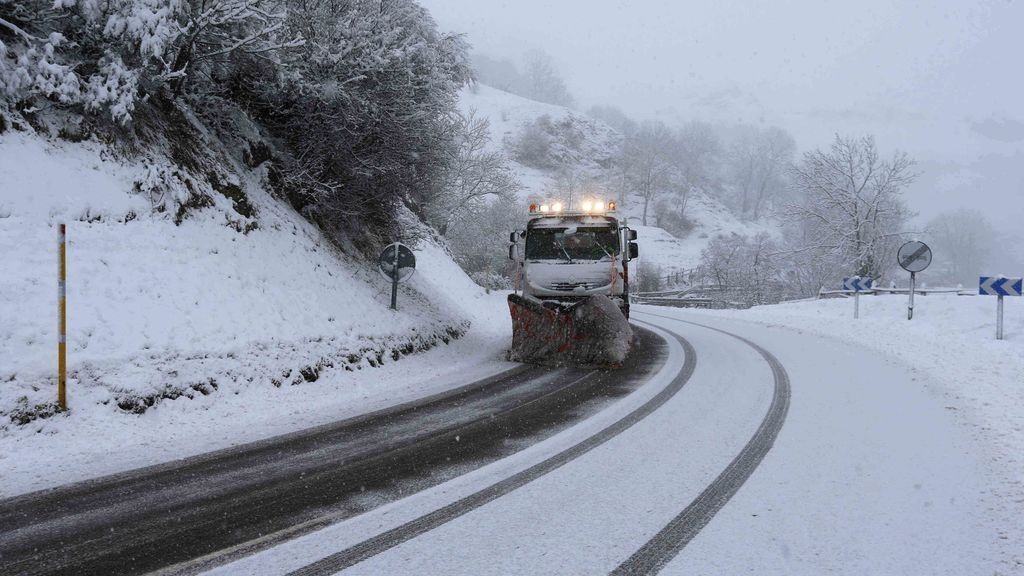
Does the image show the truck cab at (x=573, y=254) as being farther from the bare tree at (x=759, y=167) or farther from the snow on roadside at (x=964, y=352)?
the bare tree at (x=759, y=167)

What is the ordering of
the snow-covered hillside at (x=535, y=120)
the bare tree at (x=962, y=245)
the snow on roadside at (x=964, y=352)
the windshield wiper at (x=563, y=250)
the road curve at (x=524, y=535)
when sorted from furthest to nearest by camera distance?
the snow-covered hillside at (x=535, y=120)
the bare tree at (x=962, y=245)
the windshield wiper at (x=563, y=250)
the snow on roadside at (x=964, y=352)
the road curve at (x=524, y=535)

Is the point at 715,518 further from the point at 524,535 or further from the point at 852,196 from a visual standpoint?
the point at 852,196

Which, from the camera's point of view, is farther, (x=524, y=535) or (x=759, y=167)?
(x=759, y=167)

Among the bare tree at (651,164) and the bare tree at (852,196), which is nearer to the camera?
the bare tree at (852,196)

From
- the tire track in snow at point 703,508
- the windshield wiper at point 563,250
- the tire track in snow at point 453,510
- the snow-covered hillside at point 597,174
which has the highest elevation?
the snow-covered hillside at point 597,174

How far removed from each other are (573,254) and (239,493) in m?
9.13

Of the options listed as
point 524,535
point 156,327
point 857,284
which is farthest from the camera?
point 857,284

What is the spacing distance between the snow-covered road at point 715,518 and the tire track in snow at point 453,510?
1 cm

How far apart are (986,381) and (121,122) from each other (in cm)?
1253

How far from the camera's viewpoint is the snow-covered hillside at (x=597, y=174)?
7908 centimetres

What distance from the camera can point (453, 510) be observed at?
12.5 ft

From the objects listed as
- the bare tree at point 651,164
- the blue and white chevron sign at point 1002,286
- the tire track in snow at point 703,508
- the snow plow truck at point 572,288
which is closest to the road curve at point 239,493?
the tire track in snow at point 703,508

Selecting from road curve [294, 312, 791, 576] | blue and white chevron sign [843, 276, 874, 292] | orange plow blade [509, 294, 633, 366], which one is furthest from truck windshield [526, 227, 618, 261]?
blue and white chevron sign [843, 276, 874, 292]

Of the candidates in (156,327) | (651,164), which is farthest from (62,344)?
(651,164)
